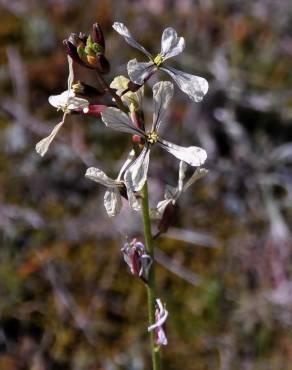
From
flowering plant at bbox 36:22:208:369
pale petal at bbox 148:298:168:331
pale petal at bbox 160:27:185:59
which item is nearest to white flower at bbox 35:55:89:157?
flowering plant at bbox 36:22:208:369

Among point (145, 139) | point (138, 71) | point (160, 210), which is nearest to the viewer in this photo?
point (138, 71)

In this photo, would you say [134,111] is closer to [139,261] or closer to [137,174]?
[137,174]

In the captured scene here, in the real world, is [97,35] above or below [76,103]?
above

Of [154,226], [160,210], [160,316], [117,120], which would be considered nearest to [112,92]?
[117,120]

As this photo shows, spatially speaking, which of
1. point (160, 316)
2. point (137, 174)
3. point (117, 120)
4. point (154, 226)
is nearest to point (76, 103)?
point (117, 120)

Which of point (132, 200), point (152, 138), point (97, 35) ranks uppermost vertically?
point (97, 35)

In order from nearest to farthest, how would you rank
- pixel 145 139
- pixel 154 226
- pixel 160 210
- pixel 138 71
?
1. pixel 138 71
2. pixel 145 139
3. pixel 160 210
4. pixel 154 226

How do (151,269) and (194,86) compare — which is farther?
(151,269)

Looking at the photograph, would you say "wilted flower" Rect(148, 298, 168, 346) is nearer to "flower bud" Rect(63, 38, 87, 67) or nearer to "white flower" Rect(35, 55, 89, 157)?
"white flower" Rect(35, 55, 89, 157)
